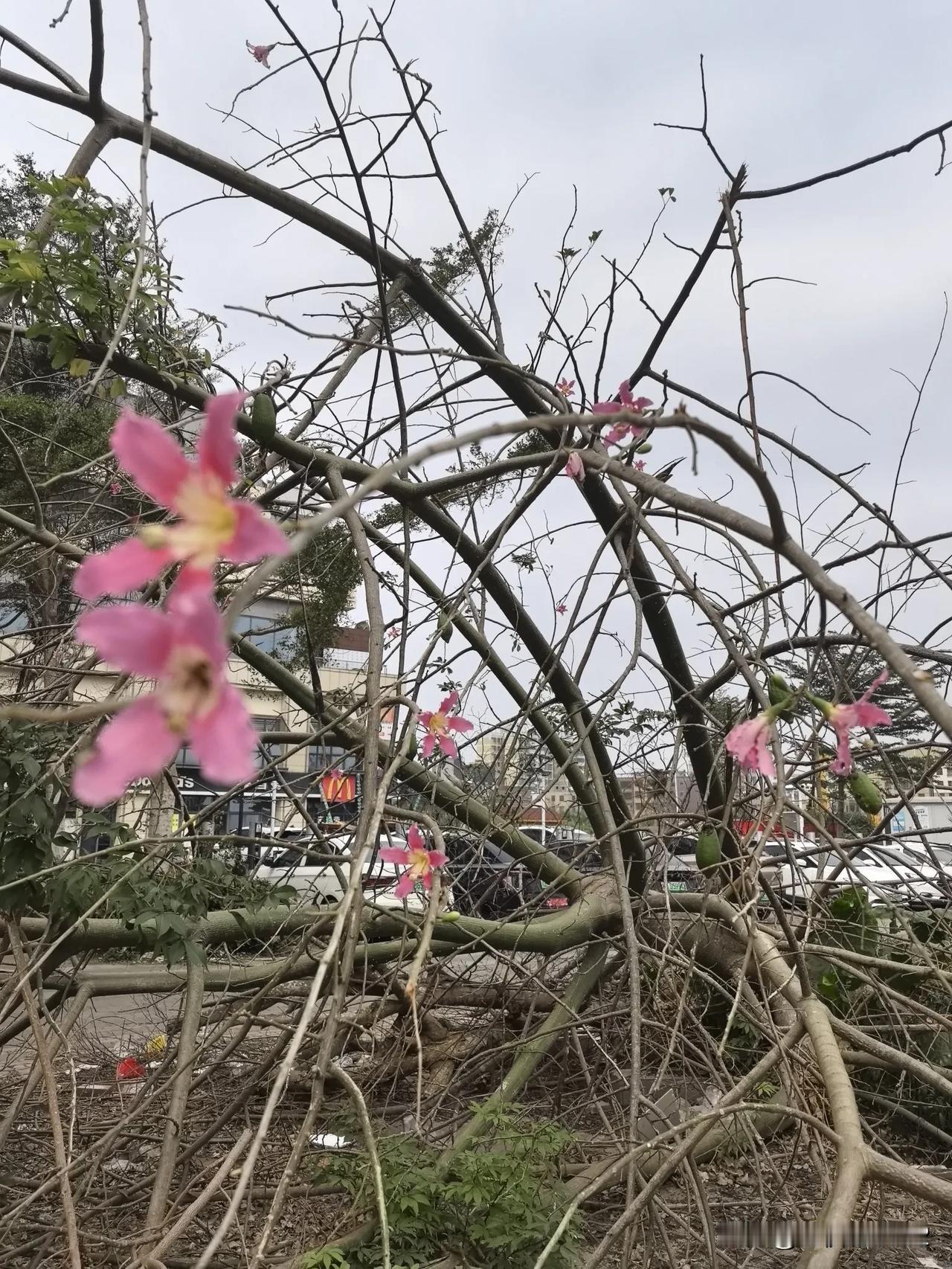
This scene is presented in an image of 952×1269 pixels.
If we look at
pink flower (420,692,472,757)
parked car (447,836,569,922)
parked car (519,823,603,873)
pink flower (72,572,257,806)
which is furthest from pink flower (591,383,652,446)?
parked car (519,823,603,873)

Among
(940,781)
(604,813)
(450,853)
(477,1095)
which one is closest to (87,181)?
(604,813)

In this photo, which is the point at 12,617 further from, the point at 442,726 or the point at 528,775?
the point at 442,726

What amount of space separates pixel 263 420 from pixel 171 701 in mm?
1577

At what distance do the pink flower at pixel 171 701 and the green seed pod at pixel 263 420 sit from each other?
155cm

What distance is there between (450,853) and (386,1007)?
0.66 meters

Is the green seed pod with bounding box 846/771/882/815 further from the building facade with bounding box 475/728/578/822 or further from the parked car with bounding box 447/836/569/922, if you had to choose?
the building facade with bounding box 475/728/578/822

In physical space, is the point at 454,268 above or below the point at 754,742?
above

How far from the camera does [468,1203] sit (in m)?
1.97

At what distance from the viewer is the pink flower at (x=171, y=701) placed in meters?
0.41

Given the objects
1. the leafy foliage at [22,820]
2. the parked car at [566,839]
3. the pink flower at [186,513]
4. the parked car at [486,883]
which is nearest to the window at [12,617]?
the leafy foliage at [22,820]

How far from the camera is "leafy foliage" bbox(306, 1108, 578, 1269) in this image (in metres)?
1.88

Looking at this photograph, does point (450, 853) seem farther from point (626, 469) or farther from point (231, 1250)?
point (626, 469)

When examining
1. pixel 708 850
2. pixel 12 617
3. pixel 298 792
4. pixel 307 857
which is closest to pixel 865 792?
pixel 708 850

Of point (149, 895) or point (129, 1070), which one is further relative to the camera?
point (129, 1070)
